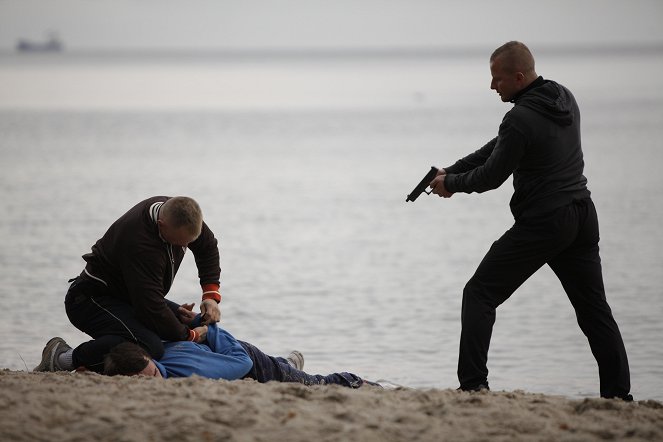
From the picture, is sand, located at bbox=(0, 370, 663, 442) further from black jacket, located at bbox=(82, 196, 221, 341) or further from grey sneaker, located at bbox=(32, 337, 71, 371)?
grey sneaker, located at bbox=(32, 337, 71, 371)

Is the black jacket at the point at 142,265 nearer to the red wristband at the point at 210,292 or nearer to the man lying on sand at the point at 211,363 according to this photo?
the man lying on sand at the point at 211,363

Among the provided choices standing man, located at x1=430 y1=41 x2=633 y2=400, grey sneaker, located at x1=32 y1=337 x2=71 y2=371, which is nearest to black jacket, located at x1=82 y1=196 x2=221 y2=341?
grey sneaker, located at x1=32 y1=337 x2=71 y2=371

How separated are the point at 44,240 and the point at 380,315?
626 centimetres

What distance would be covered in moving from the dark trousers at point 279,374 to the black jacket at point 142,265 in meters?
0.48

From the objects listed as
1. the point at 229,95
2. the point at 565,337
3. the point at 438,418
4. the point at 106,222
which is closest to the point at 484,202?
the point at 106,222

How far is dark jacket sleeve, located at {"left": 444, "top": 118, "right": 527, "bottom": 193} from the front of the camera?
644 centimetres

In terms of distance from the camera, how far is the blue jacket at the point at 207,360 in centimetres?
688

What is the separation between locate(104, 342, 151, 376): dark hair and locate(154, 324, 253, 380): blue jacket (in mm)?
141

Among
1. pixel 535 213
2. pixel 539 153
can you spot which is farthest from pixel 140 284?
pixel 539 153

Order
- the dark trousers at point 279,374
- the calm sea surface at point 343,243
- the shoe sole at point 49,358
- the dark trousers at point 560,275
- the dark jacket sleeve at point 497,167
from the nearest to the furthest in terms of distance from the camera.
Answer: the dark jacket sleeve at point 497,167, the dark trousers at point 560,275, the dark trousers at point 279,374, the shoe sole at point 49,358, the calm sea surface at point 343,243

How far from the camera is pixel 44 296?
1206 centimetres

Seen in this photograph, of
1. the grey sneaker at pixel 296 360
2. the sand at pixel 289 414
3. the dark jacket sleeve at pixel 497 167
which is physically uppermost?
the dark jacket sleeve at pixel 497 167

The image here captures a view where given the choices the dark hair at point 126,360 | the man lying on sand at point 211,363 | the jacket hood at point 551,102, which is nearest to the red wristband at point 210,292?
the man lying on sand at point 211,363

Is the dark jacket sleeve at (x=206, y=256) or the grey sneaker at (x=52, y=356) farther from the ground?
the dark jacket sleeve at (x=206, y=256)
